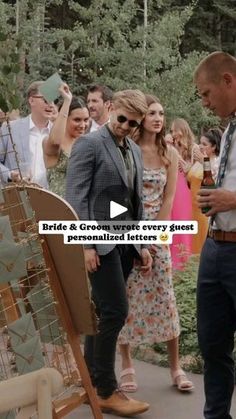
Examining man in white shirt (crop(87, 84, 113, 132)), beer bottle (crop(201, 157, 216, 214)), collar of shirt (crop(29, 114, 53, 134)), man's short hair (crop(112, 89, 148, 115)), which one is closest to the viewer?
beer bottle (crop(201, 157, 216, 214))

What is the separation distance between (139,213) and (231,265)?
1.01 metres

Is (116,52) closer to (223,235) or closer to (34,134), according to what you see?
(34,134)

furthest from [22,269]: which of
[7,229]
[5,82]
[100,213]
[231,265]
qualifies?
[100,213]

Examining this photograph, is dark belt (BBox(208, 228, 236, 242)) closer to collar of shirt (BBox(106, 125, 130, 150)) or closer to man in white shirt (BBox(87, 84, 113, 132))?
collar of shirt (BBox(106, 125, 130, 150))

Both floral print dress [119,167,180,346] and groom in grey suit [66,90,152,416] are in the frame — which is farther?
floral print dress [119,167,180,346]

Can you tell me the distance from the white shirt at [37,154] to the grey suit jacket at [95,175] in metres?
0.80

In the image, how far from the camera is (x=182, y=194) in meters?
7.89

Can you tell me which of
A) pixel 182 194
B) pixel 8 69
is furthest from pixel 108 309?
pixel 182 194

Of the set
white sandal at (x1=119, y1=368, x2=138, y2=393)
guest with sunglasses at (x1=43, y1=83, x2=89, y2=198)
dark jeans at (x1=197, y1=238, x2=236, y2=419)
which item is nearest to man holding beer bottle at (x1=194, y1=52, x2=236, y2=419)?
dark jeans at (x1=197, y1=238, x2=236, y2=419)

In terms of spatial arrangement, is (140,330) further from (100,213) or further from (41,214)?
(41,214)

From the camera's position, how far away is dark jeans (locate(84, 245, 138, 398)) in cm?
424

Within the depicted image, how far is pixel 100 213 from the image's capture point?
425 cm

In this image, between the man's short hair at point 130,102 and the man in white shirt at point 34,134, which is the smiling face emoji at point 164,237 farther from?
the man's short hair at point 130,102

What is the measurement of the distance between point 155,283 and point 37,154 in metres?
1.24
